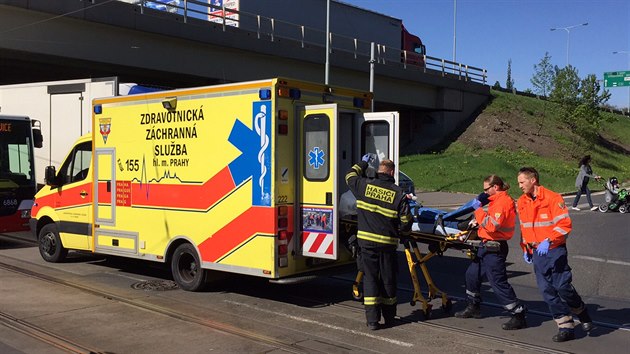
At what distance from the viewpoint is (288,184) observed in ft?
23.8

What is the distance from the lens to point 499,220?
6422 millimetres

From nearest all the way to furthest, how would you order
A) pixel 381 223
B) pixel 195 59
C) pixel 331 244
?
pixel 381 223 → pixel 331 244 → pixel 195 59

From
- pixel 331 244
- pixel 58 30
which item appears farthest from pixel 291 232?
pixel 58 30

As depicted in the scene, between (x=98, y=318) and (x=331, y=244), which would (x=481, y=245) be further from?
(x=98, y=318)

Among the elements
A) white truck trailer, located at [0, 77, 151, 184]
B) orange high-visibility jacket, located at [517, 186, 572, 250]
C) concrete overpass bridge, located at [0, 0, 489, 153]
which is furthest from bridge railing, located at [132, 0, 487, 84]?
orange high-visibility jacket, located at [517, 186, 572, 250]

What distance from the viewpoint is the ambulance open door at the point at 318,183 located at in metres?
7.08

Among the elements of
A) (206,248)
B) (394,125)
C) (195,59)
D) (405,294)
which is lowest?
(405,294)

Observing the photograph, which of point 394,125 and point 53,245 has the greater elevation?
point 394,125

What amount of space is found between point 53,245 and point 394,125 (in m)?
6.37

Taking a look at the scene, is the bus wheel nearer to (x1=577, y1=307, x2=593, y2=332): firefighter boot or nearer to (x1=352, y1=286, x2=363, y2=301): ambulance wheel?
(x1=352, y1=286, x2=363, y2=301): ambulance wheel

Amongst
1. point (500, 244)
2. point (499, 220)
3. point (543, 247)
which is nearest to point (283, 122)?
point (499, 220)

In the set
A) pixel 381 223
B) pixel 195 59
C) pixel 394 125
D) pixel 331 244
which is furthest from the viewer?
pixel 195 59

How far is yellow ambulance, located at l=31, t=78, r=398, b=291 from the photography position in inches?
282

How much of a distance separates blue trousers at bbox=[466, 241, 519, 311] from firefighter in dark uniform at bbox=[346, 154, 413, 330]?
0.93 metres
